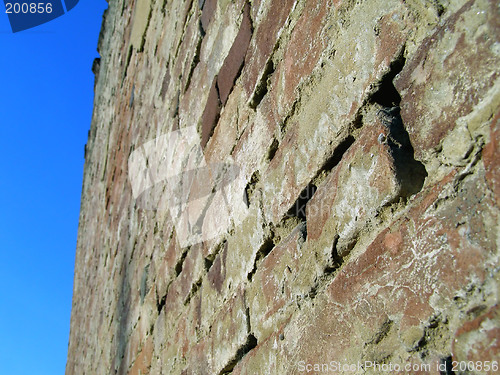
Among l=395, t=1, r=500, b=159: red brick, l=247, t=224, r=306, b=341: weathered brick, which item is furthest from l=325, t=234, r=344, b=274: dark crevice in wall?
l=395, t=1, r=500, b=159: red brick

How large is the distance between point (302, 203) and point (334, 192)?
5.8 inches

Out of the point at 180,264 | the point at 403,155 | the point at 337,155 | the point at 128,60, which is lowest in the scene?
the point at 403,155

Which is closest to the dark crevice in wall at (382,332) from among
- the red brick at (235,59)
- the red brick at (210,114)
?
the red brick at (235,59)

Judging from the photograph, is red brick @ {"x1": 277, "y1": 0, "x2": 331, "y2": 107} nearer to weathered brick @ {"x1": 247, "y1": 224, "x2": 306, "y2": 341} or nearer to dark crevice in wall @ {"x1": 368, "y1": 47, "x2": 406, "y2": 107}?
dark crevice in wall @ {"x1": 368, "y1": 47, "x2": 406, "y2": 107}

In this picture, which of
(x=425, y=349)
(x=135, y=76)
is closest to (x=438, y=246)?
(x=425, y=349)

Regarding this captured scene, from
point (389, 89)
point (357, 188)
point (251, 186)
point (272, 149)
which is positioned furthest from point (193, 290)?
point (389, 89)

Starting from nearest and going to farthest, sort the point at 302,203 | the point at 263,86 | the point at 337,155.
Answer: the point at 337,155
the point at 302,203
the point at 263,86

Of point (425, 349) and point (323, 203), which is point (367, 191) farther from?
point (425, 349)

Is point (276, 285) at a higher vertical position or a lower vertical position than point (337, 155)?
lower

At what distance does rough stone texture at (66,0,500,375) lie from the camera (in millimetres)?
637

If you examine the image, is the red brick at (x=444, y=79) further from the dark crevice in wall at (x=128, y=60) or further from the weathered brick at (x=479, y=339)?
the dark crevice in wall at (x=128, y=60)

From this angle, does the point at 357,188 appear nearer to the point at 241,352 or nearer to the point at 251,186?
the point at 251,186

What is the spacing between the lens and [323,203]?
3.17ft

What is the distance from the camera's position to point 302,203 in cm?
107
